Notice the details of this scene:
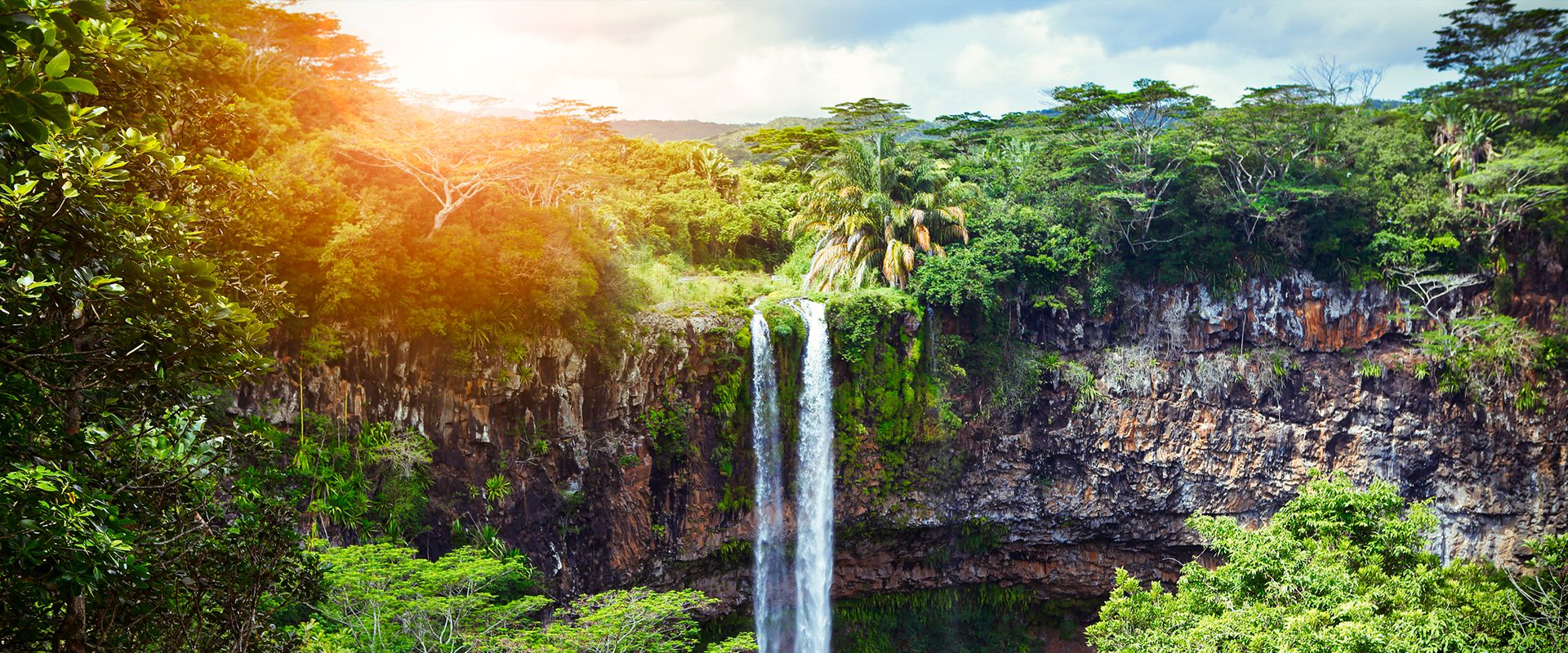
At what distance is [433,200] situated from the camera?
1540cm

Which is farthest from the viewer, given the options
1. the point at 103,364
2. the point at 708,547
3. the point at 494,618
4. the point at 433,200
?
the point at 708,547

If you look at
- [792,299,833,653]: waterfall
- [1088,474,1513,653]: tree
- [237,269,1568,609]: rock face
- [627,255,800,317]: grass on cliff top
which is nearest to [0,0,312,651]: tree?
[1088,474,1513,653]: tree

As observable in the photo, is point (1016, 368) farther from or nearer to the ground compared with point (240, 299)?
nearer to the ground

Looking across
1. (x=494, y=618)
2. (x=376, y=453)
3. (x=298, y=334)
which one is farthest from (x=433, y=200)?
(x=494, y=618)

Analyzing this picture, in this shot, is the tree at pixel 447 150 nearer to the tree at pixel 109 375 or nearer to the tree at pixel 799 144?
the tree at pixel 109 375

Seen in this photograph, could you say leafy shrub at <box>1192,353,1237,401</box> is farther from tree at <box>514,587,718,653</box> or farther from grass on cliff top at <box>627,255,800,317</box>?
tree at <box>514,587,718,653</box>

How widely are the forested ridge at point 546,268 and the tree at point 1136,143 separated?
0.10 m

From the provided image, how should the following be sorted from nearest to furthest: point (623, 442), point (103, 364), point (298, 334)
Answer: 1. point (103, 364)
2. point (298, 334)
3. point (623, 442)

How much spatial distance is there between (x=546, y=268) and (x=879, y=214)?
310 inches

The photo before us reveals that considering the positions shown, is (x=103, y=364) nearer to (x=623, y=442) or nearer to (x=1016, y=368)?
(x=623, y=442)

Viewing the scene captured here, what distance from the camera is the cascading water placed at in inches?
702

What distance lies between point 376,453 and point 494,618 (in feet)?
13.1

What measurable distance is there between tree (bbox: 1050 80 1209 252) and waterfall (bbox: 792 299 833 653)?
761 centimetres

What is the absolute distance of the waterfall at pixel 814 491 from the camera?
1847cm
